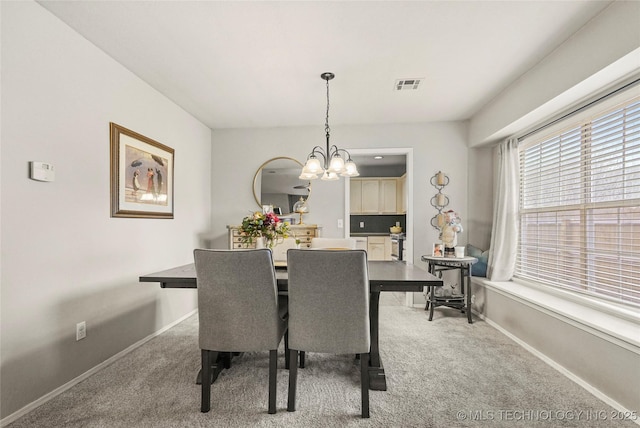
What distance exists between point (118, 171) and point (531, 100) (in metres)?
3.47

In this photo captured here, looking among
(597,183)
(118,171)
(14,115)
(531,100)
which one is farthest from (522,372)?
(14,115)

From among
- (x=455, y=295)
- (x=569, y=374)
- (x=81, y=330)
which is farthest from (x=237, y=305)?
(x=455, y=295)

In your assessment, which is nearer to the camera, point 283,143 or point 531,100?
point 531,100

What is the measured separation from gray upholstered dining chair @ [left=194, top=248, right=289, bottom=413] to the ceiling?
58.0 inches

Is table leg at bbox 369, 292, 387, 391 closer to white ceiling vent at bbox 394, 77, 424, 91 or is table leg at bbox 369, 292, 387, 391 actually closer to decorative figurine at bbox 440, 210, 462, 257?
decorative figurine at bbox 440, 210, 462, 257

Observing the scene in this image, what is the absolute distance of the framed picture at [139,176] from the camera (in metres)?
2.53

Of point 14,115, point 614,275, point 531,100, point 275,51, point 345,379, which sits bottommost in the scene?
point 345,379

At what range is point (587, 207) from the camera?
243cm

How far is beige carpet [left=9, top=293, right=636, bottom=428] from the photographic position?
1.75m

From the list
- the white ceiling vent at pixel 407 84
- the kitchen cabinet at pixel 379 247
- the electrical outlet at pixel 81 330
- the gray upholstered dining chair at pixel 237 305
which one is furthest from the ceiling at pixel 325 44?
the kitchen cabinet at pixel 379 247

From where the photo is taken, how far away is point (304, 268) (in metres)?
1.79

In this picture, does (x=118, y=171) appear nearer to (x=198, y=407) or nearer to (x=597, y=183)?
(x=198, y=407)

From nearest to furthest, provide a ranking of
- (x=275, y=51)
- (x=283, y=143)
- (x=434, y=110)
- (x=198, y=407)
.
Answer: (x=198, y=407), (x=275, y=51), (x=434, y=110), (x=283, y=143)

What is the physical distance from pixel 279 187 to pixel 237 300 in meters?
2.67
